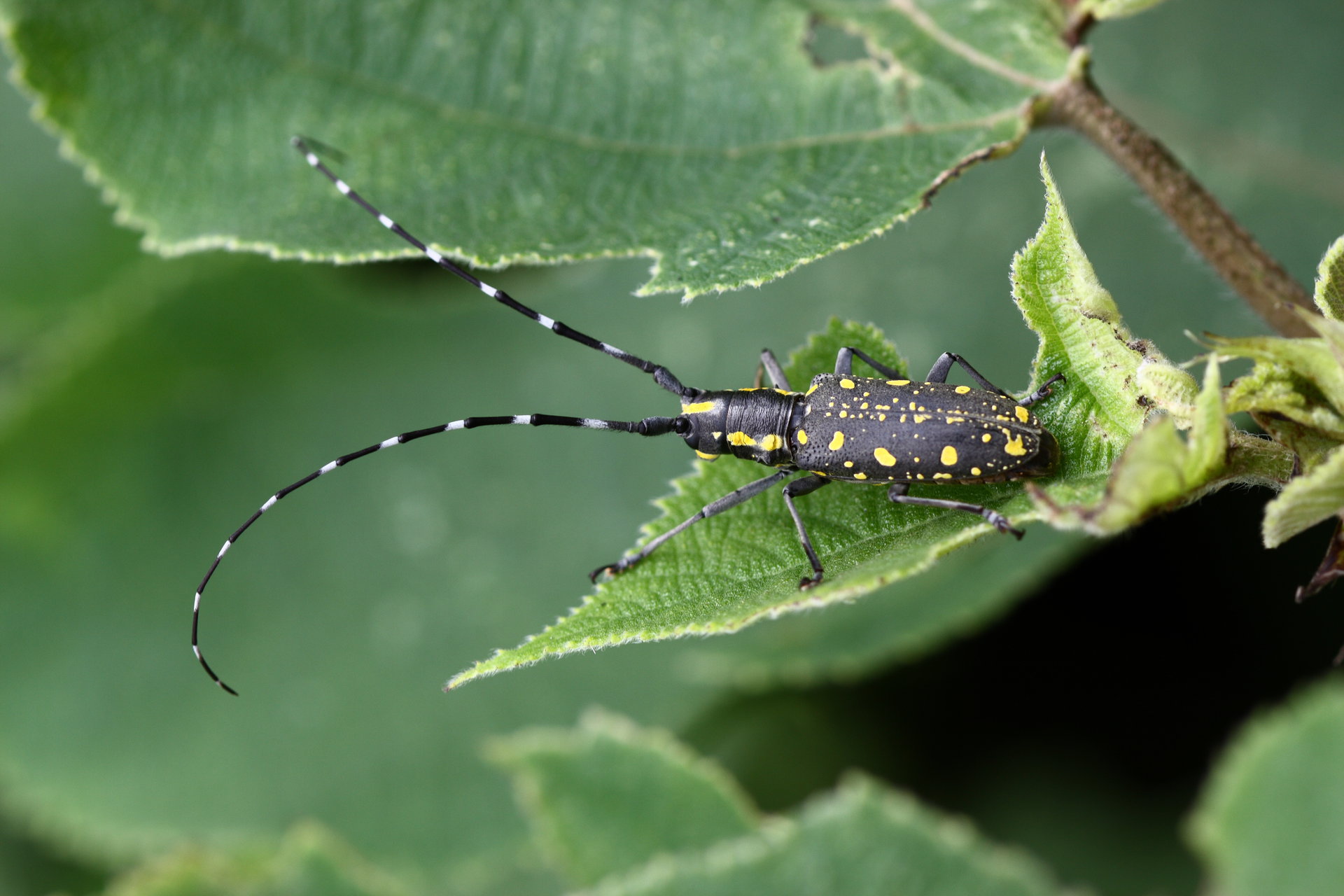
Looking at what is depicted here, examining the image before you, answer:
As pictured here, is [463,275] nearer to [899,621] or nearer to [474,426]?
[474,426]

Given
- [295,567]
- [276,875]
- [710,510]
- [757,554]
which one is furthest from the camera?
[295,567]

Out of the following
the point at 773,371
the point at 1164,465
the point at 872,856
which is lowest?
the point at 1164,465

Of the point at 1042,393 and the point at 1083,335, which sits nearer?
the point at 1083,335

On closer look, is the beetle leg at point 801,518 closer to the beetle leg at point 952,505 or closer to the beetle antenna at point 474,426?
the beetle leg at point 952,505

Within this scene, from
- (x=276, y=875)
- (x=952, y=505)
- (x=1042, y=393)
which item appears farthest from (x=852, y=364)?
(x=276, y=875)

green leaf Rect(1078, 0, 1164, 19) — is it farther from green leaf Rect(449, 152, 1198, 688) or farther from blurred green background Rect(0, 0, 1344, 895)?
blurred green background Rect(0, 0, 1344, 895)

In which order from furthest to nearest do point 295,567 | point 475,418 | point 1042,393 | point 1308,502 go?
point 295,567, point 475,418, point 1042,393, point 1308,502

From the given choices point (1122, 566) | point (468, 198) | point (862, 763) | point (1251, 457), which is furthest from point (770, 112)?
point (862, 763)
